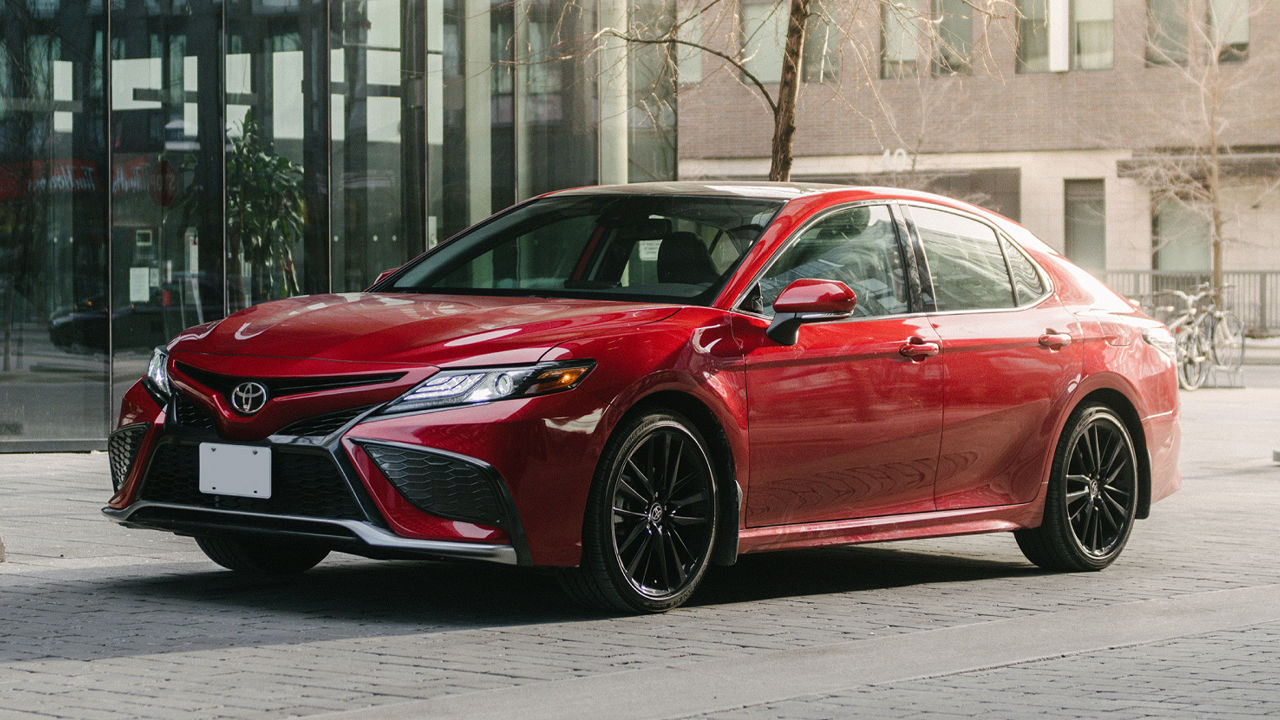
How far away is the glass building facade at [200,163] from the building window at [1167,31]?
27.9m

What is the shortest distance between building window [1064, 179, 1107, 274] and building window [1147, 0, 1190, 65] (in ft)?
10.5

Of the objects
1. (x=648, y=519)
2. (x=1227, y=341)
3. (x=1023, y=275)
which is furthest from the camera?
(x=1227, y=341)

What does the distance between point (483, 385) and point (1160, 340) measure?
407 cm

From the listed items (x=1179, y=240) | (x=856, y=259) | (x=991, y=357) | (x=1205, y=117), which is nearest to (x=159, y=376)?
(x=856, y=259)

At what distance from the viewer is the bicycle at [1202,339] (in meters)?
23.5

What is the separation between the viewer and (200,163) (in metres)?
14.5

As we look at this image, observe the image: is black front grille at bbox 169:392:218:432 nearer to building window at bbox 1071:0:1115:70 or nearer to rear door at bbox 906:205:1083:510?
rear door at bbox 906:205:1083:510

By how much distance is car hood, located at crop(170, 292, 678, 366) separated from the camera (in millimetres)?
6102

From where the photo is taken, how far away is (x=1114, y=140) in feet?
139

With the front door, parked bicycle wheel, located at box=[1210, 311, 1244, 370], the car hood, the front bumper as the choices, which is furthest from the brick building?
the front bumper

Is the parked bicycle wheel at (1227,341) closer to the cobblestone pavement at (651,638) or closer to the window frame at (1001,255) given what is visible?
the cobblestone pavement at (651,638)

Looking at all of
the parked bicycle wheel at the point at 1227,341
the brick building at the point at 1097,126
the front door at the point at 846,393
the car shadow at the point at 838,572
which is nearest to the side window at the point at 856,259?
the front door at the point at 846,393

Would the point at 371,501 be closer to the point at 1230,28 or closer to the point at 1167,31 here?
the point at 1230,28

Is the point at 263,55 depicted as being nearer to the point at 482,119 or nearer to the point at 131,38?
the point at 131,38
